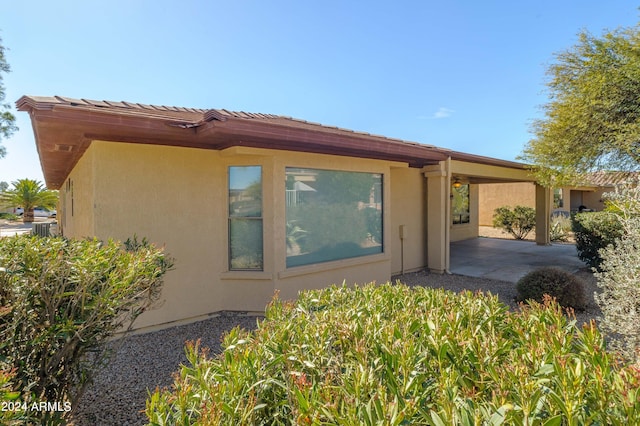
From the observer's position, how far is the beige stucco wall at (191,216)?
5539 mm

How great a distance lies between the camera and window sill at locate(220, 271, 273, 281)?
6352 mm

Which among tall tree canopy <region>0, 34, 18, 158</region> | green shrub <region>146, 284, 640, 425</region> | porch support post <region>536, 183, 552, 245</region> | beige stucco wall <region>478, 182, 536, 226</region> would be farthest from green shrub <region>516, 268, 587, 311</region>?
tall tree canopy <region>0, 34, 18, 158</region>

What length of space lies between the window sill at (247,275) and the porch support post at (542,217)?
14.2 metres

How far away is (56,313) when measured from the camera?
100 inches

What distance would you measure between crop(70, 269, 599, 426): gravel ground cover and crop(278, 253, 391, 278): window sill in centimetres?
113

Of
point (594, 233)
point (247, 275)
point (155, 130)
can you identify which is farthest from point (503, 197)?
point (155, 130)

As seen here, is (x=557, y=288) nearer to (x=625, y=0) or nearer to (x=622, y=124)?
(x=622, y=124)

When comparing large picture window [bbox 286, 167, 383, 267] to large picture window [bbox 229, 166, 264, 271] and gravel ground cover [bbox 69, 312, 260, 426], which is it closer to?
large picture window [bbox 229, 166, 264, 271]

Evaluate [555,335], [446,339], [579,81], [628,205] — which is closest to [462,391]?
[446,339]

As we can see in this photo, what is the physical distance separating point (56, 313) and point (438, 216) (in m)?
9.44

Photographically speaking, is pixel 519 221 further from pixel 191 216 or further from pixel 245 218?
pixel 191 216

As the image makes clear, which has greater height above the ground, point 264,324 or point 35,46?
point 35,46

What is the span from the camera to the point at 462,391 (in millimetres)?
1597

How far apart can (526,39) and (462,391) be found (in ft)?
40.3
